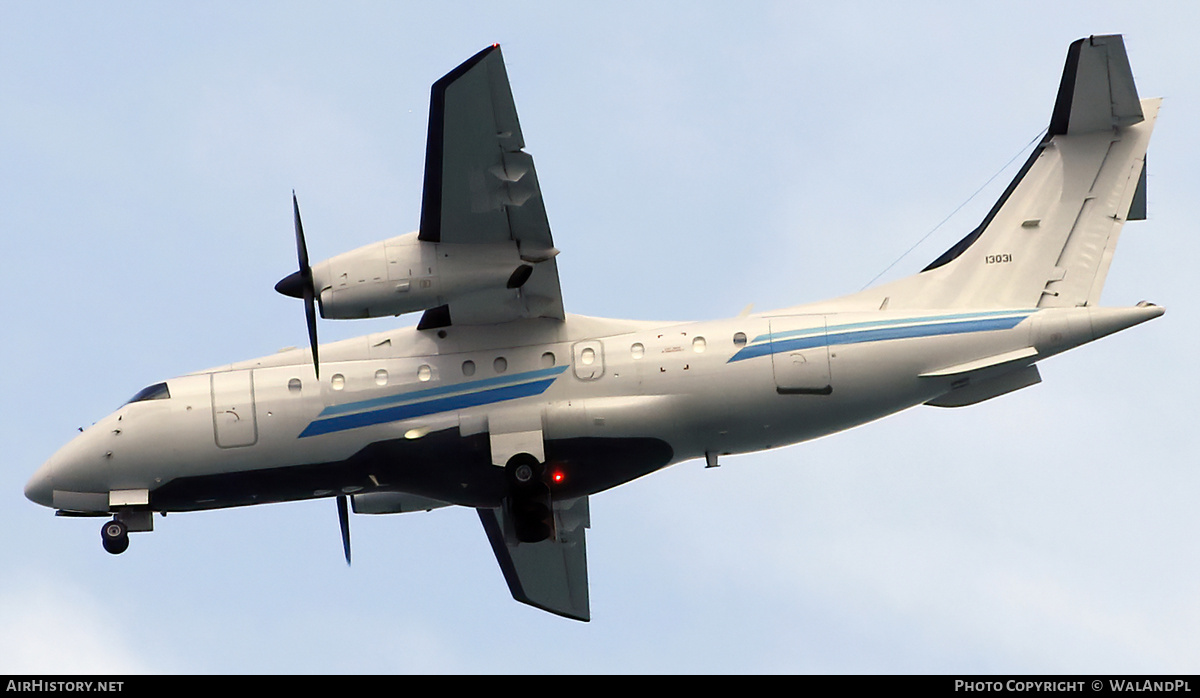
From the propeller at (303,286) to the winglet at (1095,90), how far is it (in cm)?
978

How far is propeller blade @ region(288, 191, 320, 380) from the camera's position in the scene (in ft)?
62.6

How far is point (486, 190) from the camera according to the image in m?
19.1

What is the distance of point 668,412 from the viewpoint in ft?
65.5

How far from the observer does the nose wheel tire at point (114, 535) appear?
20719 millimetres

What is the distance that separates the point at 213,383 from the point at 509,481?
4.09m

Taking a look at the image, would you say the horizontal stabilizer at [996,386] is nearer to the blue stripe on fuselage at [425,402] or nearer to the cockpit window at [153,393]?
the blue stripe on fuselage at [425,402]

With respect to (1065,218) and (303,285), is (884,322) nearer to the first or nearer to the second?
(1065,218)

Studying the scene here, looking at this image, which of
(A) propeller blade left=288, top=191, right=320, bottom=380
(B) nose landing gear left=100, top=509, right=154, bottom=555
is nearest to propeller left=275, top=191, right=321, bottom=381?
(A) propeller blade left=288, top=191, right=320, bottom=380

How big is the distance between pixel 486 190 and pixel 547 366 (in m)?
2.52

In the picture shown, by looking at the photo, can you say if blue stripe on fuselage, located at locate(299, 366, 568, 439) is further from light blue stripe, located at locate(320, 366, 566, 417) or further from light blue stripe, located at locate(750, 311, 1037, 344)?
light blue stripe, located at locate(750, 311, 1037, 344)

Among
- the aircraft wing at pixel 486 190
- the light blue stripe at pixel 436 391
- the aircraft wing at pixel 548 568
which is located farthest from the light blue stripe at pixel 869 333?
the aircraft wing at pixel 548 568

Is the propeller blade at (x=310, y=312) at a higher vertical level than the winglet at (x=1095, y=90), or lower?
lower

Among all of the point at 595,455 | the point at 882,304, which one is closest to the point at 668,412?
the point at 595,455
